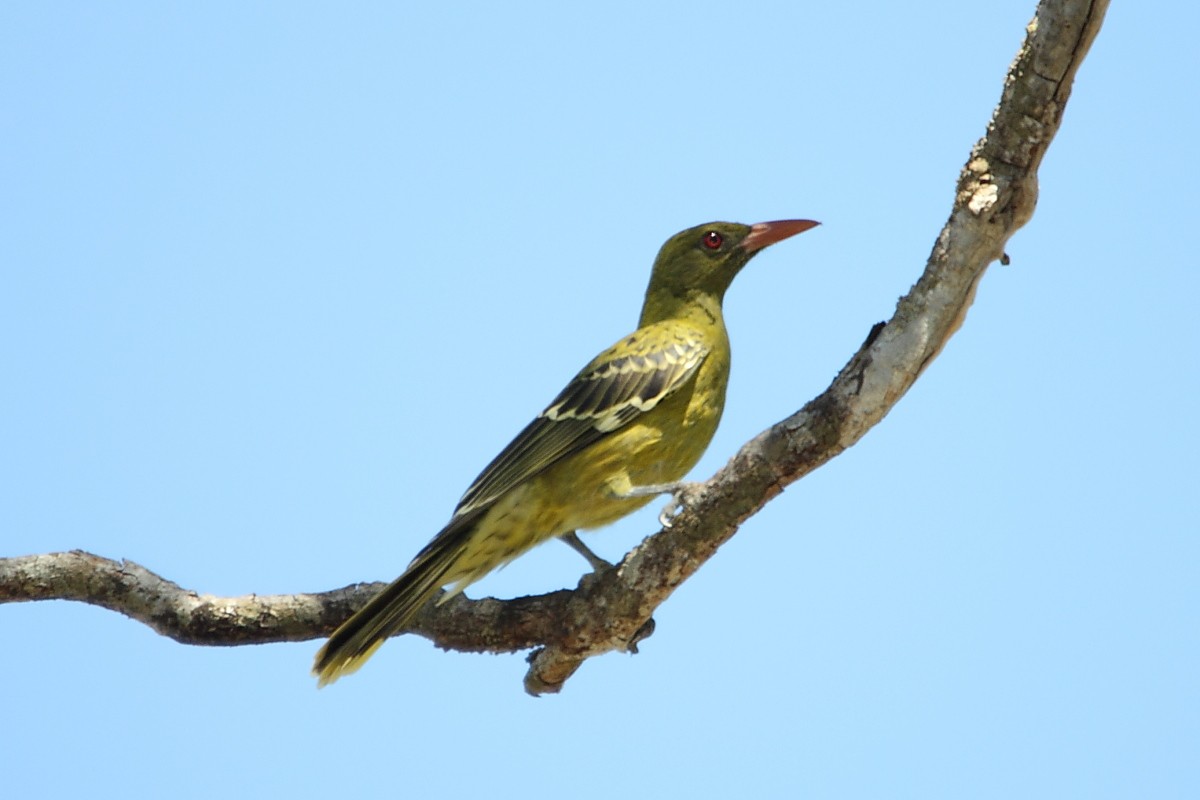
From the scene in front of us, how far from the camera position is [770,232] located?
6680 mm

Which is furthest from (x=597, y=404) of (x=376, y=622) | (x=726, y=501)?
(x=376, y=622)

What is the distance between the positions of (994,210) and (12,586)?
12.7 ft

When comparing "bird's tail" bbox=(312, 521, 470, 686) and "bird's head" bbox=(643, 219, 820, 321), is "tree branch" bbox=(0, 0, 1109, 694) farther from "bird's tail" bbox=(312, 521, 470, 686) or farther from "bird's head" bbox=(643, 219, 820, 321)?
"bird's head" bbox=(643, 219, 820, 321)

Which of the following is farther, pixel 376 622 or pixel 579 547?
pixel 579 547

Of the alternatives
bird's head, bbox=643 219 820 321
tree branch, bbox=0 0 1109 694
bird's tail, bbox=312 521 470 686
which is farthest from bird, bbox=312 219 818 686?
bird's head, bbox=643 219 820 321

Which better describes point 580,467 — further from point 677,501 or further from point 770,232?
point 770,232

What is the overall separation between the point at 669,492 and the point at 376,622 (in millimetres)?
1343

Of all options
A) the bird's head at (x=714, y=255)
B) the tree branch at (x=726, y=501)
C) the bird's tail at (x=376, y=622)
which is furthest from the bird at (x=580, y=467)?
the bird's head at (x=714, y=255)

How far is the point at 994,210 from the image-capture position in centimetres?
414

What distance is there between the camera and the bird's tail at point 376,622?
4.83 meters

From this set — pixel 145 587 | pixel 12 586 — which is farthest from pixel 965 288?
pixel 12 586

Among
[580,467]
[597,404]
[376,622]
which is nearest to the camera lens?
[376,622]

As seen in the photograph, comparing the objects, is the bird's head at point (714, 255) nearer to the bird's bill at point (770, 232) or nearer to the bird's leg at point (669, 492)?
the bird's bill at point (770, 232)

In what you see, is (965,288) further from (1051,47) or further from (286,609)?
(286,609)
